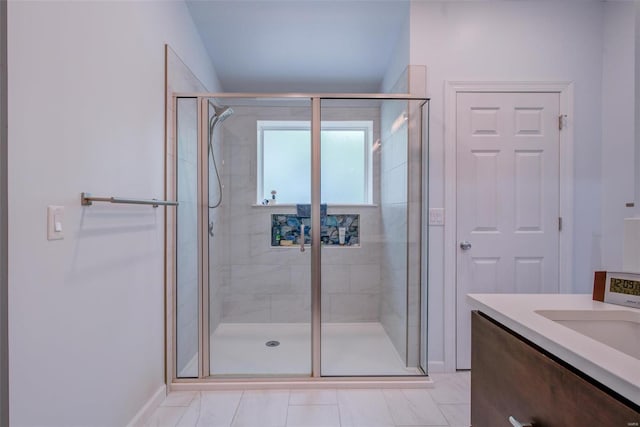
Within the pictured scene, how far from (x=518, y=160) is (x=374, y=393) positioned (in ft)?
6.24

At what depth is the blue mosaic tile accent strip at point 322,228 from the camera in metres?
2.31

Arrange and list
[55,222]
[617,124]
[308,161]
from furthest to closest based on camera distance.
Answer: [308,161] < [617,124] < [55,222]

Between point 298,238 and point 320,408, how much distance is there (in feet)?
3.74

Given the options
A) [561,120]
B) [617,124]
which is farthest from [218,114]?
[617,124]

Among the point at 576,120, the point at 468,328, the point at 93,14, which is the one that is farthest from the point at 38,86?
the point at 576,120

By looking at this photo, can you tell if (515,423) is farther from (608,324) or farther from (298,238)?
(298,238)

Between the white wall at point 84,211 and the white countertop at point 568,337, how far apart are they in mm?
1444

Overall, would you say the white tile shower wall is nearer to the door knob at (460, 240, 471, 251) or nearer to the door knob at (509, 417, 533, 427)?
the door knob at (460, 240, 471, 251)

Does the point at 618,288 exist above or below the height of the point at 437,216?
below

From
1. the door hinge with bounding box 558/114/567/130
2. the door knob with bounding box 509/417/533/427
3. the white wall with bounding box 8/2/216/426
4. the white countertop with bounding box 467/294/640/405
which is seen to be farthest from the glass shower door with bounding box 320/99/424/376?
Result: the door knob with bounding box 509/417/533/427

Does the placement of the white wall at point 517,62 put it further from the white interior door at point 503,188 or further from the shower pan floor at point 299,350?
the shower pan floor at point 299,350

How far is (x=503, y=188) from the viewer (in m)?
2.23

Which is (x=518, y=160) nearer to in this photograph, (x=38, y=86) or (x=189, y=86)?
(x=189, y=86)

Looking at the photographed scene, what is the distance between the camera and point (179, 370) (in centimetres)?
208
